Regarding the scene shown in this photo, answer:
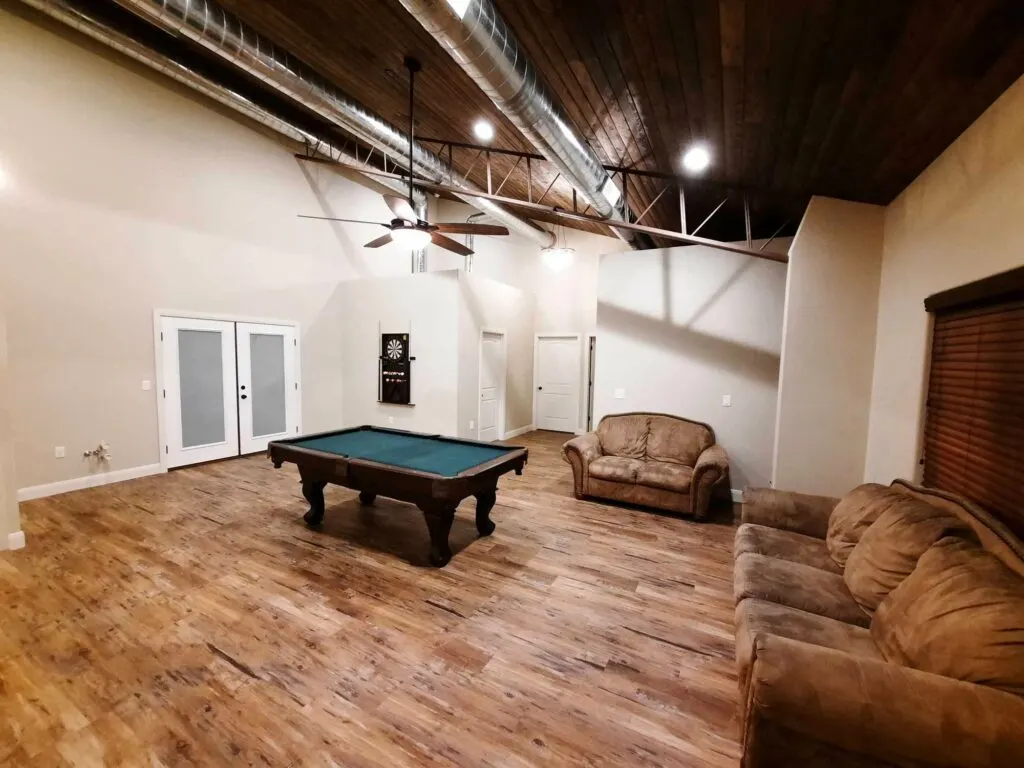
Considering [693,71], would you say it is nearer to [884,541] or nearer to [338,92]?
[884,541]

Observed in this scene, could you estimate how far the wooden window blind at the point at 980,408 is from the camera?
188cm

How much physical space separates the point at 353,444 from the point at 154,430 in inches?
122

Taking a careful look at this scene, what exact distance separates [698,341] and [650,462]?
4.95 ft

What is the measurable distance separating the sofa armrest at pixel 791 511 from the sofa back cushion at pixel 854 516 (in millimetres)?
141

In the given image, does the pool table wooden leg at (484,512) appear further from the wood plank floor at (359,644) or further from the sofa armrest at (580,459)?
the sofa armrest at (580,459)

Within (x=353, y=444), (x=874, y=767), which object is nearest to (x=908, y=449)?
(x=874, y=767)

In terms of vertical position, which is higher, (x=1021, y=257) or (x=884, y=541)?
(x=1021, y=257)

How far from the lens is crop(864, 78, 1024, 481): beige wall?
6.34 ft

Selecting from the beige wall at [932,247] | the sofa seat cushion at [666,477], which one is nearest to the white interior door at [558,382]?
the sofa seat cushion at [666,477]

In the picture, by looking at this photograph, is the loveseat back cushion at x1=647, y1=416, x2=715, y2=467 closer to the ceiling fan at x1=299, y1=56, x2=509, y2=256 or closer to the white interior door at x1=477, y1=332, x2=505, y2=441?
the ceiling fan at x1=299, y1=56, x2=509, y2=256

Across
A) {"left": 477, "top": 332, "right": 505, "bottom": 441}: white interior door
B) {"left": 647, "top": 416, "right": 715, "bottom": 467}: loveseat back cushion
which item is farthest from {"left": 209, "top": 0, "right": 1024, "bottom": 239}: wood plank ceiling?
{"left": 477, "top": 332, "right": 505, "bottom": 441}: white interior door

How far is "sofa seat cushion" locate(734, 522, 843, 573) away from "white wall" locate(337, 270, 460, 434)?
14.3ft

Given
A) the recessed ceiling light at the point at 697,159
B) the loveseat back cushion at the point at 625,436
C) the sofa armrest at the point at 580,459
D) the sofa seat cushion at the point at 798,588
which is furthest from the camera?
the loveseat back cushion at the point at 625,436

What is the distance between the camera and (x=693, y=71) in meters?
2.31
